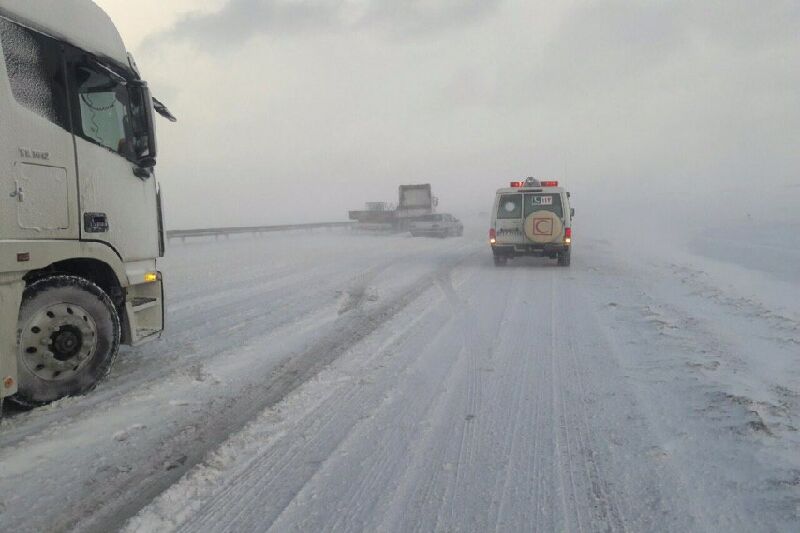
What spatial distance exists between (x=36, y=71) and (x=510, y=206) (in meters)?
11.5

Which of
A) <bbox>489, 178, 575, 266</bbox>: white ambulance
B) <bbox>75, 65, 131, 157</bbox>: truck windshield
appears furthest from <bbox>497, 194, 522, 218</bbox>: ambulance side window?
<bbox>75, 65, 131, 157</bbox>: truck windshield

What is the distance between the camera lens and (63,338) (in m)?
4.34

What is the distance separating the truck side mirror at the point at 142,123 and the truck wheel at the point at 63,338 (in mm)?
1446

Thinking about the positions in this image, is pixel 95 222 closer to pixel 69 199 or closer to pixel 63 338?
pixel 69 199

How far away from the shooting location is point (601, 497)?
2.88m

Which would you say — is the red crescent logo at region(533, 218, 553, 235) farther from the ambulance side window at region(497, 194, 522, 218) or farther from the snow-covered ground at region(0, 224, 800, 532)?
the snow-covered ground at region(0, 224, 800, 532)

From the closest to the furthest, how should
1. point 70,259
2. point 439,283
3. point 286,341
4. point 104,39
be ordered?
point 70,259
point 104,39
point 286,341
point 439,283

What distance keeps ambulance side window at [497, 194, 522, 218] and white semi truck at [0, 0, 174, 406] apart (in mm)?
10212

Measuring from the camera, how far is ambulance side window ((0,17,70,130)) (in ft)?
12.7

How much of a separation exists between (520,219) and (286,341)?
9.05 meters

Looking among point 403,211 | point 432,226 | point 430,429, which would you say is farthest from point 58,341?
point 403,211

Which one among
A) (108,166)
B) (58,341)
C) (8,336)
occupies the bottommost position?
(58,341)

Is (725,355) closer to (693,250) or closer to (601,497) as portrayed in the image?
(601,497)

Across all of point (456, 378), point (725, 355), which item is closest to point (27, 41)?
point (456, 378)
